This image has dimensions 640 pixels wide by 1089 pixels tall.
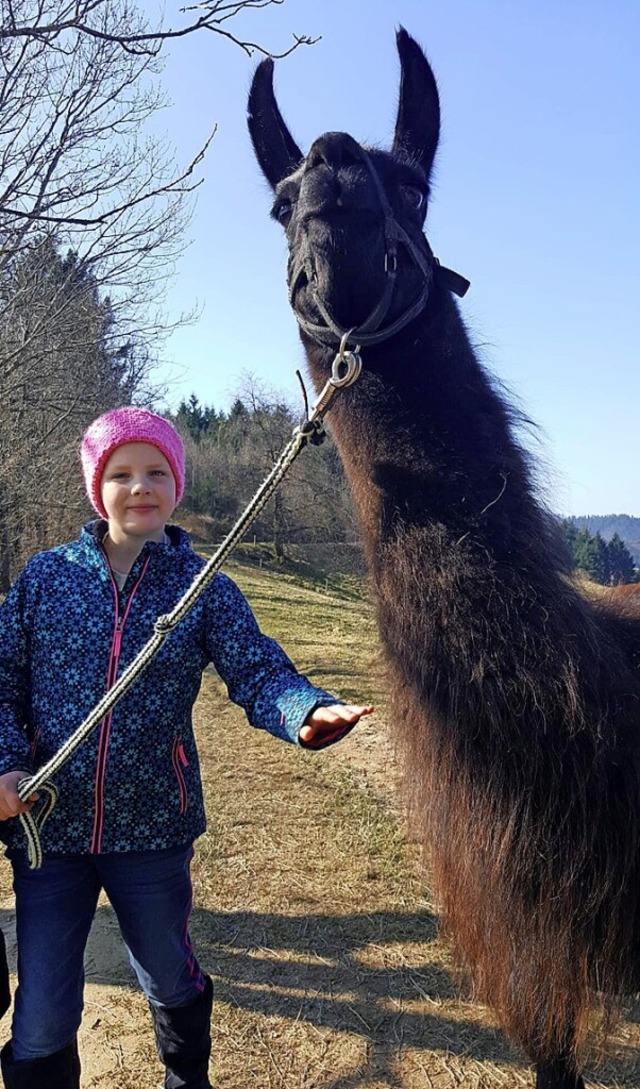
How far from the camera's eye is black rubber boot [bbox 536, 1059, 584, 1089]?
1.95 metres

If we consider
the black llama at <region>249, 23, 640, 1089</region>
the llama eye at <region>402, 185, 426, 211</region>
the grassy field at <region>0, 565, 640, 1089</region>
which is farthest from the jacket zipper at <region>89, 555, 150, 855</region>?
the llama eye at <region>402, 185, 426, 211</region>

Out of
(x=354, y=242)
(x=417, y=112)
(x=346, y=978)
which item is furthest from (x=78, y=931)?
(x=417, y=112)

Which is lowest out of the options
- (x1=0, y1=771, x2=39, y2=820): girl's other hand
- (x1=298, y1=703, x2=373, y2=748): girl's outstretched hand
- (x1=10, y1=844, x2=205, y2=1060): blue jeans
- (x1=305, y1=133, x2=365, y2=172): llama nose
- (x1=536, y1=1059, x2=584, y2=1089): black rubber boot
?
(x1=536, y1=1059, x2=584, y2=1089): black rubber boot

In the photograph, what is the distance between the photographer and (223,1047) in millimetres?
2477

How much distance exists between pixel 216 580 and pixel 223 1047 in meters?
1.81

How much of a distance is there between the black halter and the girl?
20.0 inches

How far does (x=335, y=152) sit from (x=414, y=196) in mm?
368

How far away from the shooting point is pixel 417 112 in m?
2.31

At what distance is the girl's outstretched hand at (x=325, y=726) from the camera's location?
4.53 ft

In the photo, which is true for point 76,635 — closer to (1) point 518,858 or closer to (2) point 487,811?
(2) point 487,811

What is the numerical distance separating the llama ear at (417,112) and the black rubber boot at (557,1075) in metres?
2.70

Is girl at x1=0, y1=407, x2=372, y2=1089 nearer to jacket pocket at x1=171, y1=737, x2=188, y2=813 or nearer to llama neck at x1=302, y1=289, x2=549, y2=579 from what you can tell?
jacket pocket at x1=171, y1=737, x2=188, y2=813

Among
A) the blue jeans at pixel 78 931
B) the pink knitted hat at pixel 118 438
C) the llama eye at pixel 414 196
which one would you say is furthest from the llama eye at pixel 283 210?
the blue jeans at pixel 78 931

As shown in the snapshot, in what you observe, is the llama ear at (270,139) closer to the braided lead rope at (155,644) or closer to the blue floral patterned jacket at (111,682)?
the braided lead rope at (155,644)
